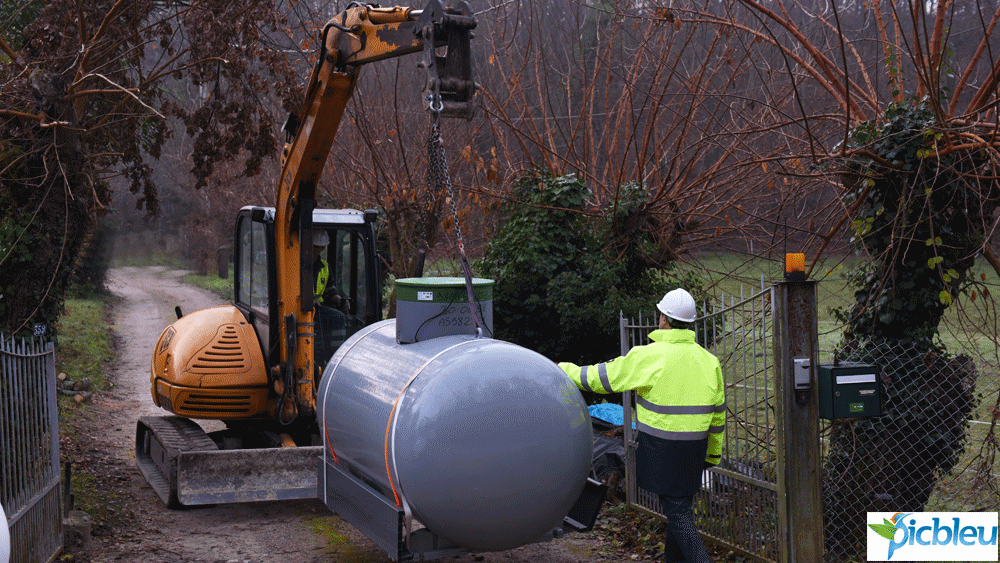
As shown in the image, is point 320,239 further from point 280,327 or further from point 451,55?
point 451,55

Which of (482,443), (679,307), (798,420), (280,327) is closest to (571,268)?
(280,327)

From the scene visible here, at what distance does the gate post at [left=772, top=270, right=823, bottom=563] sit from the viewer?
5566 mm

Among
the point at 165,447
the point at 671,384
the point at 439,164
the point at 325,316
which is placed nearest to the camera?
the point at 671,384

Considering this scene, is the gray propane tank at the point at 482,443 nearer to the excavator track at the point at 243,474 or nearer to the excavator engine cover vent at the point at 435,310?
the excavator engine cover vent at the point at 435,310

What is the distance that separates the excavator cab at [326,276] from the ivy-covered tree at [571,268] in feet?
8.63

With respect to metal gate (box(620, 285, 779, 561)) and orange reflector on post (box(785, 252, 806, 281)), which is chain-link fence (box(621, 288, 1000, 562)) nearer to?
metal gate (box(620, 285, 779, 561))

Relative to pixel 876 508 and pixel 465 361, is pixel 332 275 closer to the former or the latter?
pixel 465 361

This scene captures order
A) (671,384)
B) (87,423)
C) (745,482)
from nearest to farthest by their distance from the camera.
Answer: (671,384), (745,482), (87,423)

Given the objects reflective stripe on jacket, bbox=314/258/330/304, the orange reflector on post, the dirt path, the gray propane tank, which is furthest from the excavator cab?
the orange reflector on post

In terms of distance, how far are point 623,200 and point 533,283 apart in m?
1.61

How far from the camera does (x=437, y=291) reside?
5555 mm

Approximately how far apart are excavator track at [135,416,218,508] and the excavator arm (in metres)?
0.87

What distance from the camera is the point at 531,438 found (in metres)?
4.77

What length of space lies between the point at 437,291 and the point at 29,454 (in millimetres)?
3027
